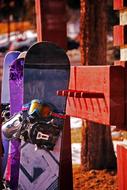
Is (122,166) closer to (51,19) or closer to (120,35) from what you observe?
(120,35)

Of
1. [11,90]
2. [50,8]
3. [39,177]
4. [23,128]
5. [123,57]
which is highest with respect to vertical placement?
[50,8]

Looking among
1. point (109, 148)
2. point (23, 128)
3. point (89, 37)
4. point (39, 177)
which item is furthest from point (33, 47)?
point (109, 148)

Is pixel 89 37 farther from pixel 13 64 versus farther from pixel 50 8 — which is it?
pixel 13 64

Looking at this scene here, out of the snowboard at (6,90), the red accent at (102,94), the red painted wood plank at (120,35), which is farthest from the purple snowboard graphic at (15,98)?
the red painted wood plank at (120,35)

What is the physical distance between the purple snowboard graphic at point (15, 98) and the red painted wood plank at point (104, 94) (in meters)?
1.06

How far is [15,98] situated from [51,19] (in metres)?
0.94

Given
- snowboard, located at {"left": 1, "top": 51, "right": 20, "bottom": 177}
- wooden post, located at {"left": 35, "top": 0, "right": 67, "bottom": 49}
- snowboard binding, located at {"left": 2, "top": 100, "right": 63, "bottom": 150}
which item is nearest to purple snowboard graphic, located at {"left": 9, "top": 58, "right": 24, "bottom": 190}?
snowboard, located at {"left": 1, "top": 51, "right": 20, "bottom": 177}

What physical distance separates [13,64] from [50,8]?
2.48 feet

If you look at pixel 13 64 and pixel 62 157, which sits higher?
pixel 13 64

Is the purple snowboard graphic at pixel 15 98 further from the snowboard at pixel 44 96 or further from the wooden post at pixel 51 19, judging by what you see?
the wooden post at pixel 51 19

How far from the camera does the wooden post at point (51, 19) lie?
478 centimetres

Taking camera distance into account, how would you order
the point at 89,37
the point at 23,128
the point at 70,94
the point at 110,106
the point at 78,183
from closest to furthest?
the point at 110,106
the point at 70,94
the point at 23,128
the point at 78,183
the point at 89,37

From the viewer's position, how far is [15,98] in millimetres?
4504

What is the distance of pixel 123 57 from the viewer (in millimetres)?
3592
